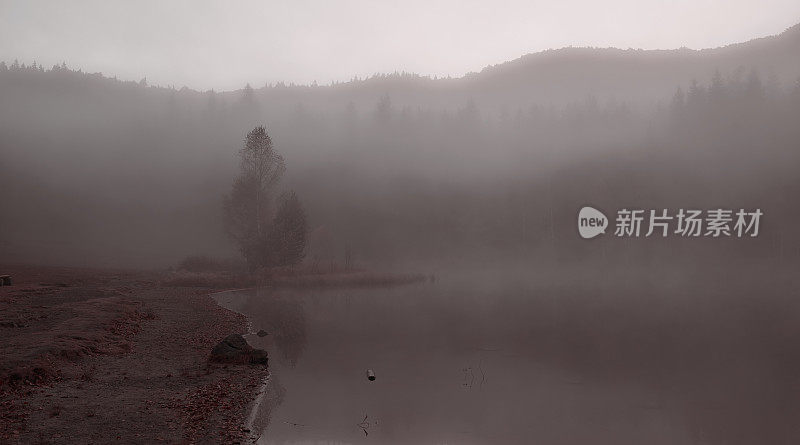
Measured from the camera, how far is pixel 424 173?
113062mm

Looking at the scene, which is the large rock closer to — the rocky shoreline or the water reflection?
the rocky shoreline

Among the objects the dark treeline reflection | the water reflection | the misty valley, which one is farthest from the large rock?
the dark treeline reflection

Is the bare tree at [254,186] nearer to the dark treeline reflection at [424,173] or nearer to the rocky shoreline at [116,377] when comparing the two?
the dark treeline reflection at [424,173]

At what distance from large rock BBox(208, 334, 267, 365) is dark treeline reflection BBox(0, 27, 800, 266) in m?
61.3

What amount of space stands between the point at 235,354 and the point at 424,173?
9446 cm

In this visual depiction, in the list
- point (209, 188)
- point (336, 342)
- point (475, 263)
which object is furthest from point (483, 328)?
point (209, 188)

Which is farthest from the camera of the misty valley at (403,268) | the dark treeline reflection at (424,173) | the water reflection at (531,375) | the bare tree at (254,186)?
the dark treeline reflection at (424,173)

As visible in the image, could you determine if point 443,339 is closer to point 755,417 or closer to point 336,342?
point 336,342

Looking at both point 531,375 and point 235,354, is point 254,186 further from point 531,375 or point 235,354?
point 531,375

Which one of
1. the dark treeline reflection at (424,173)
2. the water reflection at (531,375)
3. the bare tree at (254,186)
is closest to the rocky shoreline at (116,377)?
the water reflection at (531,375)

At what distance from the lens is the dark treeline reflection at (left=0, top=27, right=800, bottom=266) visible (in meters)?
88.0

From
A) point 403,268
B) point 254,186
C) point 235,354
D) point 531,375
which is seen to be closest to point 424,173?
point 403,268

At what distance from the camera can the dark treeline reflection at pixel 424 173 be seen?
88000mm

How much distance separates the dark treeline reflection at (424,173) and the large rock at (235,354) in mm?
61340
